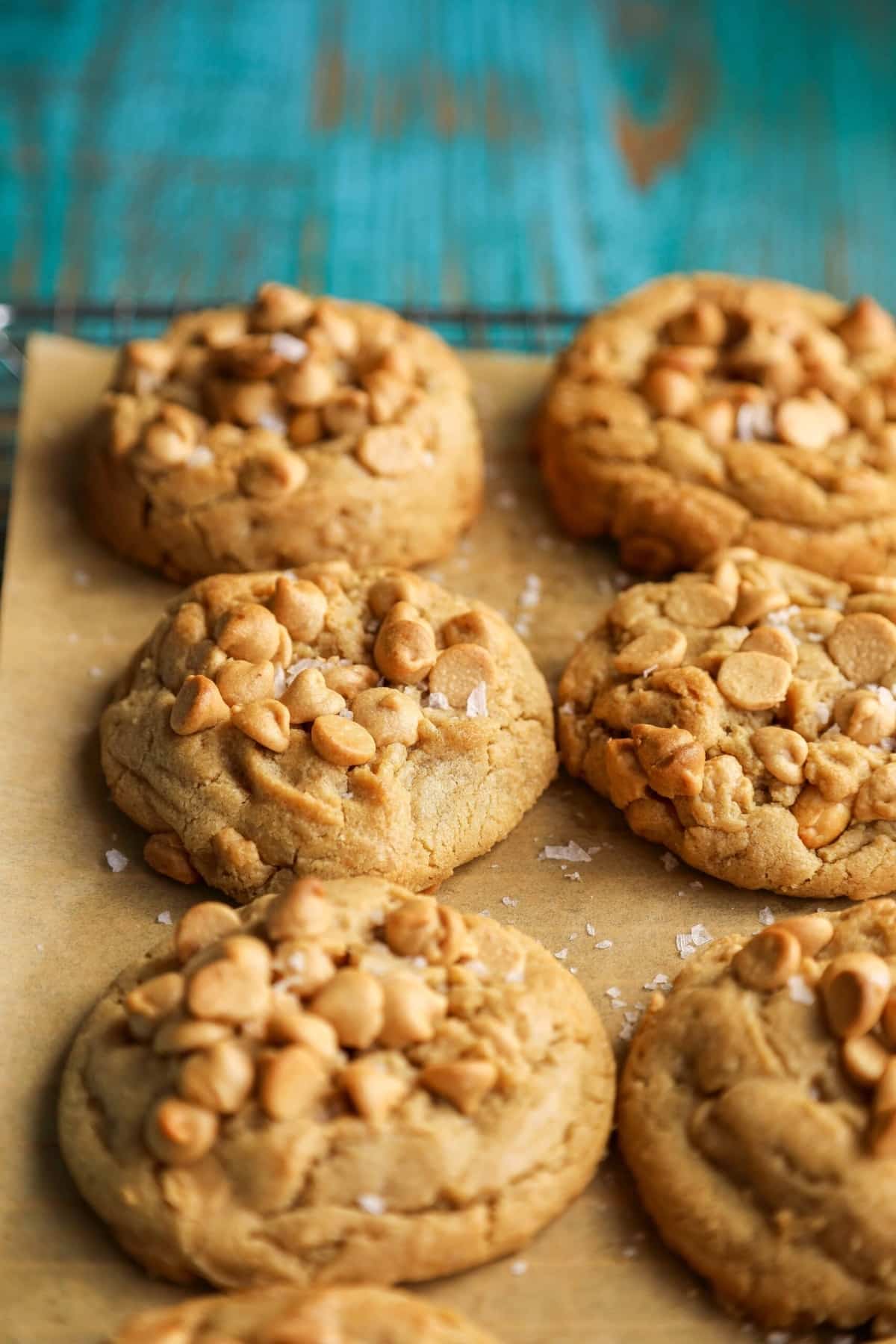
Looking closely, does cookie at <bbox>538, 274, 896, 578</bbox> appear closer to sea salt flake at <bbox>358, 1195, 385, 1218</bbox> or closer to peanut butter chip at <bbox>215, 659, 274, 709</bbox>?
peanut butter chip at <bbox>215, 659, 274, 709</bbox>

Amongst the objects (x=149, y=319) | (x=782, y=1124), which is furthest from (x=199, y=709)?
(x=149, y=319)

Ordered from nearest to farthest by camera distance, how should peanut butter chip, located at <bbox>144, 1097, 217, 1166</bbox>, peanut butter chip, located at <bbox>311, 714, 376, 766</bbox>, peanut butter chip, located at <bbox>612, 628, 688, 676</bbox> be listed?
peanut butter chip, located at <bbox>144, 1097, 217, 1166</bbox> → peanut butter chip, located at <bbox>311, 714, 376, 766</bbox> → peanut butter chip, located at <bbox>612, 628, 688, 676</bbox>

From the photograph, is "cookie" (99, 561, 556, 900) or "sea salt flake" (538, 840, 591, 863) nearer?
"cookie" (99, 561, 556, 900)

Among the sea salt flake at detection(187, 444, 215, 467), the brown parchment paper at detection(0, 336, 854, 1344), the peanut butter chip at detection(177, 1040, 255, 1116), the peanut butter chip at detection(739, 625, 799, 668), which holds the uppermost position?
the peanut butter chip at detection(739, 625, 799, 668)

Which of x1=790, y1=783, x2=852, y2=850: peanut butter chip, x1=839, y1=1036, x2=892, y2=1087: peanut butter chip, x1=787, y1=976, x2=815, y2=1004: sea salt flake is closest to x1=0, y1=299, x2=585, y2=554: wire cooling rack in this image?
x1=790, y1=783, x2=852, y2=850: peanut butter chip

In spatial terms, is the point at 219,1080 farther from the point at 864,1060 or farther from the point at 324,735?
the point at 864,1060

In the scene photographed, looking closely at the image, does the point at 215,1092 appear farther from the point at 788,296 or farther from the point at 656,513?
the point at 788,296

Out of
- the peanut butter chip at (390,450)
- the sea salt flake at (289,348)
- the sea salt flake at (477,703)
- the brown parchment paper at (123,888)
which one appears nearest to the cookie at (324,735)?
the sea salt flake at (477,703)
